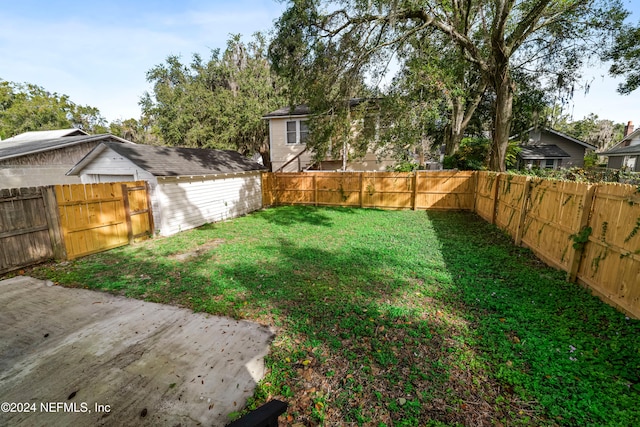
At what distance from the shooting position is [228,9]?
9.80 meters

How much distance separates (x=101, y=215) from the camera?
7027 millimetres

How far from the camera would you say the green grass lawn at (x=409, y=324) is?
2393 mm

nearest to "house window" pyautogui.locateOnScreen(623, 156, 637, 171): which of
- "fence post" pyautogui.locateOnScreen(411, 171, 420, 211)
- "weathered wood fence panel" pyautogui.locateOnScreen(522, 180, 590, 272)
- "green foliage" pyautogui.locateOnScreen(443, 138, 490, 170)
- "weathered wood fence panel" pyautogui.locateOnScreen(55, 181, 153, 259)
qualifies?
"green foliage" pyautogui.locateOnScreen(443, 138, 490, 170)

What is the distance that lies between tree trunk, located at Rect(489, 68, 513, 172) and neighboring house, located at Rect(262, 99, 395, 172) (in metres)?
7.46

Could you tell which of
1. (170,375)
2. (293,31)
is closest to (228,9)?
(293,31)

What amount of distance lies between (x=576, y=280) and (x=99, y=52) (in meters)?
Result: 20.4

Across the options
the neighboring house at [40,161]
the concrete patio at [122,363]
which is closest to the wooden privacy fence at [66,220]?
the concrete patio at [122,363]

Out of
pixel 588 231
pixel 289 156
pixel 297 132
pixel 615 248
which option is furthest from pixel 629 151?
pixel 615 248

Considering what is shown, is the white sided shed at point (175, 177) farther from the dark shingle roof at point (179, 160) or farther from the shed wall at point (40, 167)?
the shed wall at point (40, 167)

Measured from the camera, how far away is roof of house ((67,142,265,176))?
8.53 m

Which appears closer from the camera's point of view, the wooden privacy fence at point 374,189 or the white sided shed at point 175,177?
the white sided shed at point 175,177

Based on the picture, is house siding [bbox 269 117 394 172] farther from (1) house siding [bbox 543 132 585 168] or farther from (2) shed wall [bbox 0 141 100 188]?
(1) house siding [bbox 543 132 585 168]

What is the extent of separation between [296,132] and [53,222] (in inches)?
549

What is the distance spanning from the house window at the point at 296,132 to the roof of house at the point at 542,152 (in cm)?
1914
